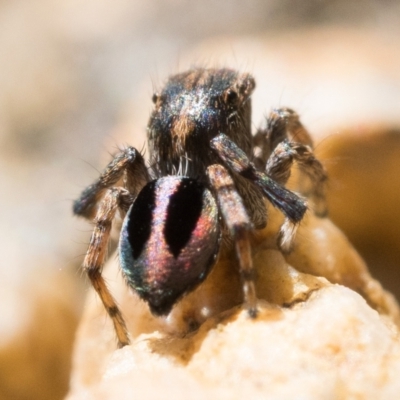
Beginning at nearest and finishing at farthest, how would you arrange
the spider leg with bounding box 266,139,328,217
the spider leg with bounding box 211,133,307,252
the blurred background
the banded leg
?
the spider leg with bounding box 211,133,307,252 < the spider leg with bounding box 266,139,328,217 < the banded leg < the blurred background

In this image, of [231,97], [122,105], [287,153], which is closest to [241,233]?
[287,153]

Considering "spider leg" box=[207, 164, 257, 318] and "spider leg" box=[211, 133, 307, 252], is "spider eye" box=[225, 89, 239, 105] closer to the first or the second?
"spider leg" box=[211, 133, 307, 252]

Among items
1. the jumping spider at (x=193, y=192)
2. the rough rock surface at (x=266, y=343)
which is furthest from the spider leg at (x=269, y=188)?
the rough rock surface at (x=266, y=343)

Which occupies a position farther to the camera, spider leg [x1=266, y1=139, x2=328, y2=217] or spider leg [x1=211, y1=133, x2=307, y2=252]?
spider leg [x1=266, y1=139, x2=328, y2=217]

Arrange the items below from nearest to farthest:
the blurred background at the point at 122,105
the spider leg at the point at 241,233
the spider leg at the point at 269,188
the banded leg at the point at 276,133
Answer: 1. the spider leg at the point at 241,233
2. the spider leg at the point at 269,188
3. the banded leg at the point at 276,133
4. the blurred background at the point at 122,105

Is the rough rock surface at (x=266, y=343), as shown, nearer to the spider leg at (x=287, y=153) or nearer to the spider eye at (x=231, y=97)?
the spider leg at (x=287, y=153)

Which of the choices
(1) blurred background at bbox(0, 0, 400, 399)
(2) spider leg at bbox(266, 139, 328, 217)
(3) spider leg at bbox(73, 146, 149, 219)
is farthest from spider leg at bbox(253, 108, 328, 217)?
(3) spider leg at bbox(73, 146, 149, 219)

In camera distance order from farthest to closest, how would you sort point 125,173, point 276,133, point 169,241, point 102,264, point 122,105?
point 122,105, point 276,133, point 125,173, point 102,264, point 169,241

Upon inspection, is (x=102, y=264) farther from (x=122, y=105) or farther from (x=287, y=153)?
(x=122, y=105)
